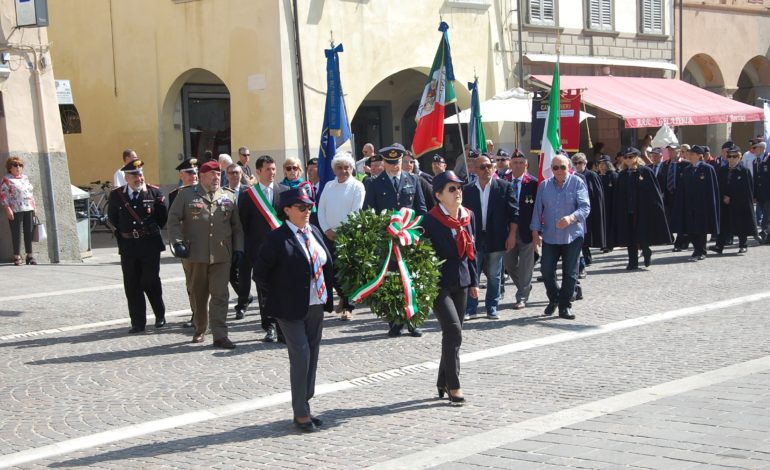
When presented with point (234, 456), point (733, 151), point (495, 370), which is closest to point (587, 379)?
point (495, 370)

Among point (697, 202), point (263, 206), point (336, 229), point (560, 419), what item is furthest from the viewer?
point (697, 202)

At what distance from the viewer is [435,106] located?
15.2 m

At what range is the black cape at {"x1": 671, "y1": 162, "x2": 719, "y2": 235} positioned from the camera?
17.4 meters

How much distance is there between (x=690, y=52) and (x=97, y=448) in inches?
1078

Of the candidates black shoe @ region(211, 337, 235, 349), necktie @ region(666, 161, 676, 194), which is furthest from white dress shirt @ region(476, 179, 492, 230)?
necktie @ region(666, 161, 676, 194)

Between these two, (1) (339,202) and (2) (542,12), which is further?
(2) (542,12)

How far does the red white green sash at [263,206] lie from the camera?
10.9m

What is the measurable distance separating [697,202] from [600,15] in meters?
12.0

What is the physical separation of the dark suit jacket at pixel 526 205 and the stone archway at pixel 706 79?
2108 centimetres

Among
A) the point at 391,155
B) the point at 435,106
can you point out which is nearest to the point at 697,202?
the point at 435,106

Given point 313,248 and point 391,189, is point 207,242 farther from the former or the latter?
point 313,248

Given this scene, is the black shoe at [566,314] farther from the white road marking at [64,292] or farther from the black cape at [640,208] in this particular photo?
the white road marking at [64,292]

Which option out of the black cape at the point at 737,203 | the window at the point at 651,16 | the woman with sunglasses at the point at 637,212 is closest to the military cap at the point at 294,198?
the woman with sunglasses at the point at 637,212

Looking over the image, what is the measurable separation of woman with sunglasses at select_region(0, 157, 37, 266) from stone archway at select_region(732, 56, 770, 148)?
24443mm
